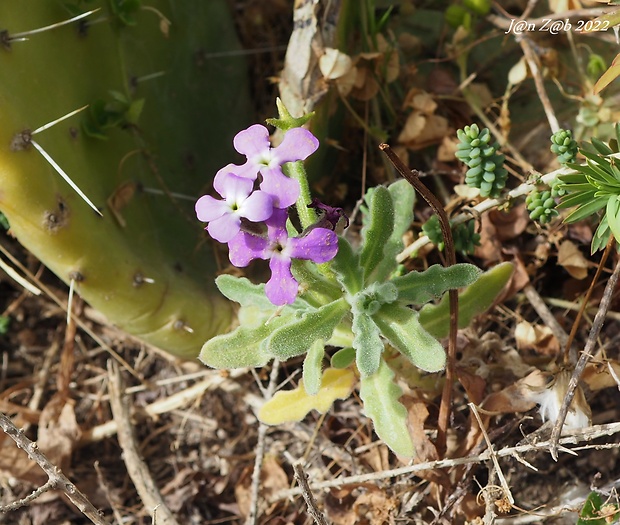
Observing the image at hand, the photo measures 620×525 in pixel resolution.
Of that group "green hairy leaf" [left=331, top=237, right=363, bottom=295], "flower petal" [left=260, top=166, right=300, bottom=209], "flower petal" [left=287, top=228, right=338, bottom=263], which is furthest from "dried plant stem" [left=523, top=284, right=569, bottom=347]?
"flower petal" [left=260, top=166, right=300, bottom=209]

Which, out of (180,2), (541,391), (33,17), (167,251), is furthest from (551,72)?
(33,17)

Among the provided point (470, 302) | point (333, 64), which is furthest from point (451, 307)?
point (333, 64)

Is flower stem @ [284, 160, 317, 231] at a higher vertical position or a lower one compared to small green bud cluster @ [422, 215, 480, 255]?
higher

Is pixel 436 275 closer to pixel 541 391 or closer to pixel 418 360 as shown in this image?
pixel 418 360

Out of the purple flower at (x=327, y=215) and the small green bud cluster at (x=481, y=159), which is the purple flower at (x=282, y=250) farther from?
the small green bud cluster at (x=481, y=159)

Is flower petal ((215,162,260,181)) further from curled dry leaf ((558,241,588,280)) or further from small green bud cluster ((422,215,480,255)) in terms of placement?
curled dry leaf ((558,241,588,280))

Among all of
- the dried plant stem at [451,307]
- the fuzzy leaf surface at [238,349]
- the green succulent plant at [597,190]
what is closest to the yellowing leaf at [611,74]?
the green succulent plant at [597,190]
